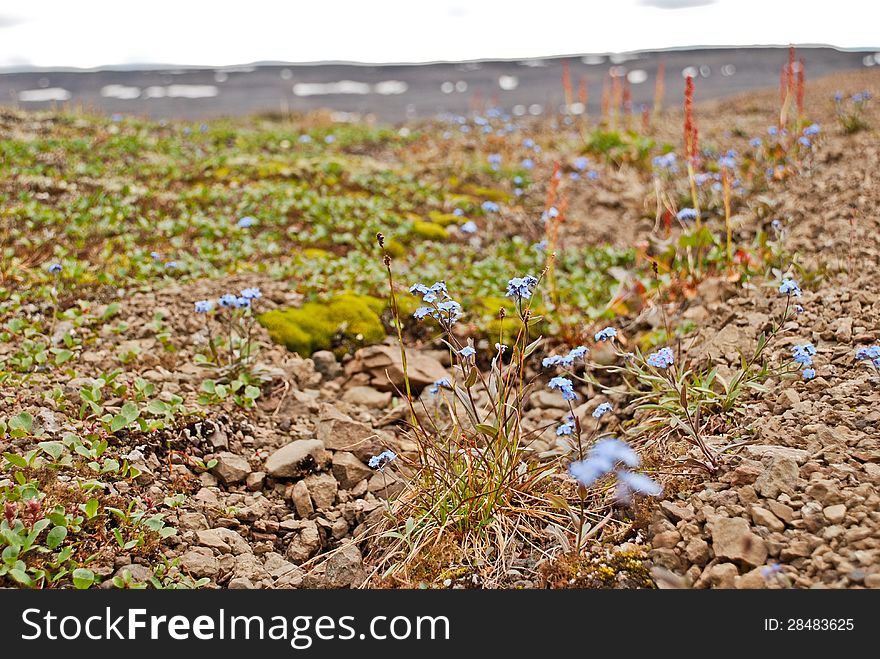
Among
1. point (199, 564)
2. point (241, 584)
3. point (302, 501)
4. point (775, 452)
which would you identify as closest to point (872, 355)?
point (775, 452)

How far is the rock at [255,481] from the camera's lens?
10.3 ft

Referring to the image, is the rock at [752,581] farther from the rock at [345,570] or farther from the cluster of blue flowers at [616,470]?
the rock at [345,570]

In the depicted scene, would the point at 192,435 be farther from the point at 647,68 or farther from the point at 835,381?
the point at 647,68

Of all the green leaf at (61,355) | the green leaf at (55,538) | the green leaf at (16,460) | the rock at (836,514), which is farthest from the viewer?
the green leaf at (61,355)

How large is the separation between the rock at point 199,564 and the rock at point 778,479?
1.94 m

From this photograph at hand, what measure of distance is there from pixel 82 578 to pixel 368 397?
1.84 m

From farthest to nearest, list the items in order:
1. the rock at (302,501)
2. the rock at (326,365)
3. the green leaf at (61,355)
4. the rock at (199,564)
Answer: the rock at (326,365) < the green leaf at (61,355) < the rock at (302,501) < the rock at (199,564)

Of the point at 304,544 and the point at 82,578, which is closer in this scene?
the point at 82,578

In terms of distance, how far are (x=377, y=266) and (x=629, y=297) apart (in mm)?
1798

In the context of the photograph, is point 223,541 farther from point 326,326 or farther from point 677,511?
point 326,326

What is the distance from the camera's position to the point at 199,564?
2568mm

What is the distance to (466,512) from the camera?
2.69 metres

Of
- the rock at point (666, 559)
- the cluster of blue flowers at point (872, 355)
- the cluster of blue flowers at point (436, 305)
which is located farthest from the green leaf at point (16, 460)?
the cluster of blue flowers at point (872, 355)

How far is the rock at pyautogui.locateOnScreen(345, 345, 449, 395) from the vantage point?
4.00m
